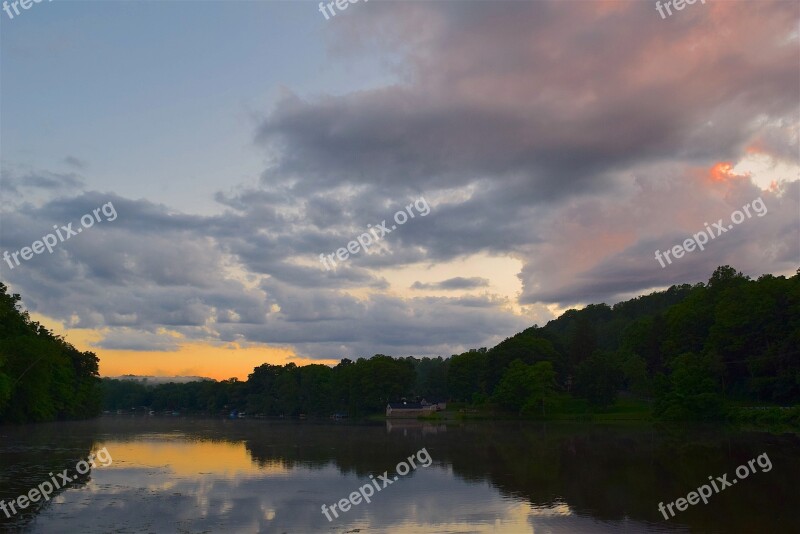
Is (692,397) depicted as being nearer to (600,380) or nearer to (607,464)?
(600,380)

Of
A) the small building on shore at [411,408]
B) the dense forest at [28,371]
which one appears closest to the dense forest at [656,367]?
the small building on shore at [411,408]

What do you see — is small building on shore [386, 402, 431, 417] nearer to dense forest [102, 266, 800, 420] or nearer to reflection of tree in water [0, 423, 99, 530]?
dense forest [102, 266, 800, 420]

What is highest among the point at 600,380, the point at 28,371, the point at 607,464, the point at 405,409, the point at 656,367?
the point at 28,371

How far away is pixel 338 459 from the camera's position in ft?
140

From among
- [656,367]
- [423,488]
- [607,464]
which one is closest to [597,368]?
[656,367]

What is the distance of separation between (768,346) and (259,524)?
7686 cm

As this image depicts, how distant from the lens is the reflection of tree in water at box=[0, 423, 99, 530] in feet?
77.3

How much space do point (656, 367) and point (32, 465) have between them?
311 feet

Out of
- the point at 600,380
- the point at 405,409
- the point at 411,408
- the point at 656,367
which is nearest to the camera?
the point at 600,380

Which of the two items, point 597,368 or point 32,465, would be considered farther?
point 597,368

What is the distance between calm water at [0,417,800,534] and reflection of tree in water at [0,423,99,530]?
0.08 m

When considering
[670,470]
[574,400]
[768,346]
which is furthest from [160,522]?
[574,400]

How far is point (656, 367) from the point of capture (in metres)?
109

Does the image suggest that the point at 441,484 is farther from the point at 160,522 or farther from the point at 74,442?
the point at 74,442
